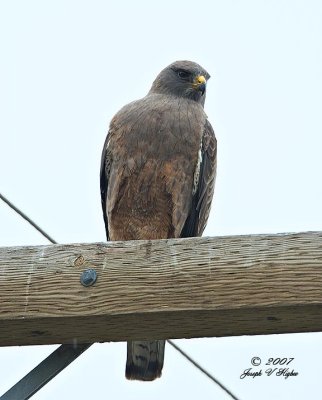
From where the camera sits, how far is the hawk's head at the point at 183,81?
623 centimetres

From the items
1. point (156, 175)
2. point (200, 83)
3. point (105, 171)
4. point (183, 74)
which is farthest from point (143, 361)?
point (183, 74)

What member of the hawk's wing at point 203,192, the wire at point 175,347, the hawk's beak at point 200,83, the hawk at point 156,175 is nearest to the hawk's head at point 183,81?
the hawk's beak at point 200,83

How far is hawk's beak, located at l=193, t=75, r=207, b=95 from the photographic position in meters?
6.23

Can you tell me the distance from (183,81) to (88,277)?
3888 millimetres

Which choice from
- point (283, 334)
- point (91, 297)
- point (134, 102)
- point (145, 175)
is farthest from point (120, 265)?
point (134, 102)

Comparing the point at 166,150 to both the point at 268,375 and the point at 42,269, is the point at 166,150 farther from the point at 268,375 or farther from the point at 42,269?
the point at 42,269

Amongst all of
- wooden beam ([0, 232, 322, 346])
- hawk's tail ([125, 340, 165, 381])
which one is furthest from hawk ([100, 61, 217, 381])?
wooden beam ([0, 232, 322, 346])

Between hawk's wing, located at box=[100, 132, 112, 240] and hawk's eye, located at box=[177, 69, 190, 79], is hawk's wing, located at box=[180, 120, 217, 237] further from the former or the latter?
hawk's eye, located at box=[177, 69, 190, 79]

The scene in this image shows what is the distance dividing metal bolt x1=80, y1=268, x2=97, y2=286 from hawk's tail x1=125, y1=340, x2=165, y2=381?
874 mm

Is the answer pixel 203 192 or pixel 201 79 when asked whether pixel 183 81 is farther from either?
pixel 203 192

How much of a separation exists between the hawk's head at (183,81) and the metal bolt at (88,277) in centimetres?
365

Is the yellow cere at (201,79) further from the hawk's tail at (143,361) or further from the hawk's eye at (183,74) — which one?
the hawk's tail at (143,361)

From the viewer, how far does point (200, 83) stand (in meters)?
6.28

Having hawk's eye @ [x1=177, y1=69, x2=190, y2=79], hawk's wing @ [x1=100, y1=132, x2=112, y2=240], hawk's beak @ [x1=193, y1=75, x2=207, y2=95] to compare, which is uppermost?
hawk's eye @ [x1=177, y1=69, x2=190, y2=79]
